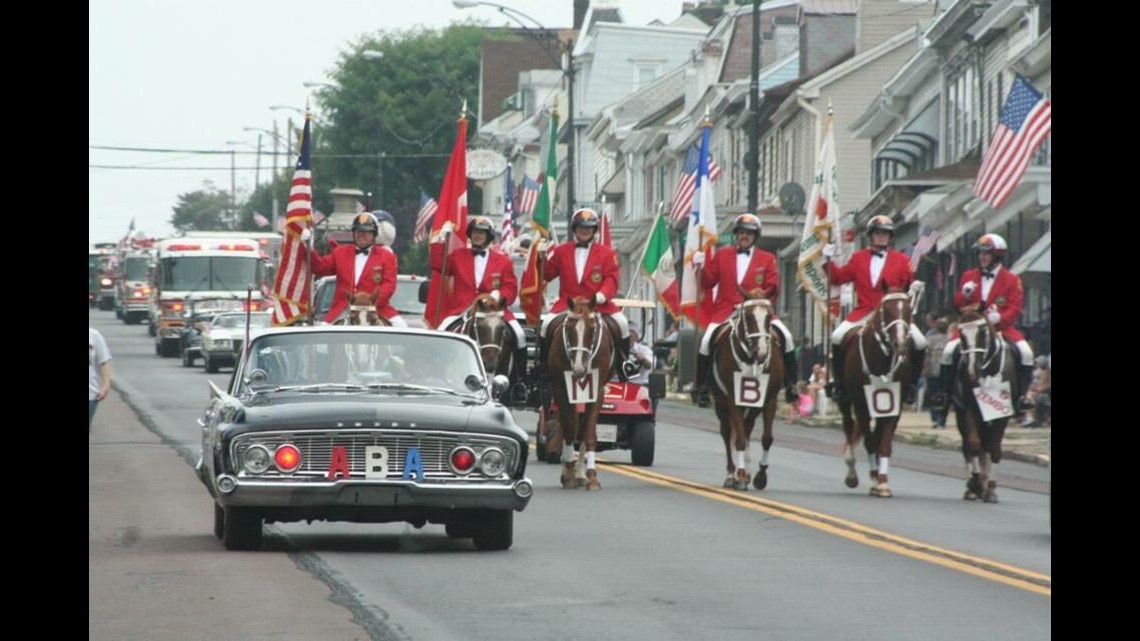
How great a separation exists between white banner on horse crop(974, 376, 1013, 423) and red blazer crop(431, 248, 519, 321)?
445cm

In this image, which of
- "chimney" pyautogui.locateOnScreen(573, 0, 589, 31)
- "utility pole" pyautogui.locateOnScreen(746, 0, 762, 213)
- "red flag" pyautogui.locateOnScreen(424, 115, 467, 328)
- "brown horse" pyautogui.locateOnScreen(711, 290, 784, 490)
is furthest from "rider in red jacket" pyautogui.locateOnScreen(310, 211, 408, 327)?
"chimney" pyautogui.locateOnScreen(573, 0, 589, 31)

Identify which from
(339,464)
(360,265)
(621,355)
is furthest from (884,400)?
(339,464)

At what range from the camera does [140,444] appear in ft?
92.8

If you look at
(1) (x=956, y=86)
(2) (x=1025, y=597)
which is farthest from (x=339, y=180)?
(2) (x=1025, y=597)

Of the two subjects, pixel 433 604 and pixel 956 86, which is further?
pixel 956 86

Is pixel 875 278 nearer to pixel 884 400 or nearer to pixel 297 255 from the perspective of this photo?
pixel 884 400

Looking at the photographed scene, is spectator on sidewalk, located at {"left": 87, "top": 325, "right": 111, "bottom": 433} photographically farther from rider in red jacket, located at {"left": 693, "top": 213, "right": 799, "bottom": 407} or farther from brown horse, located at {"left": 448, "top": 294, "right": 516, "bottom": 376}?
rider in red jacket, located at {"left": 693, "top": 213, "right": 799, "bottom": 407}

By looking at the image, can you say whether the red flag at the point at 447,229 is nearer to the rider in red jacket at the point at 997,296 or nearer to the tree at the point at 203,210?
the rider in red jacket at the point at 997,296

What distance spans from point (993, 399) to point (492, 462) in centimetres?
706

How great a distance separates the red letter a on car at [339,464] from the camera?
45.7 feet

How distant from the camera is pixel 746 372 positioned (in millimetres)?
20344

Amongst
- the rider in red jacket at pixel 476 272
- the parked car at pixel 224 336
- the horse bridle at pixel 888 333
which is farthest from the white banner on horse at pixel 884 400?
the parked car at pixel 224 336
